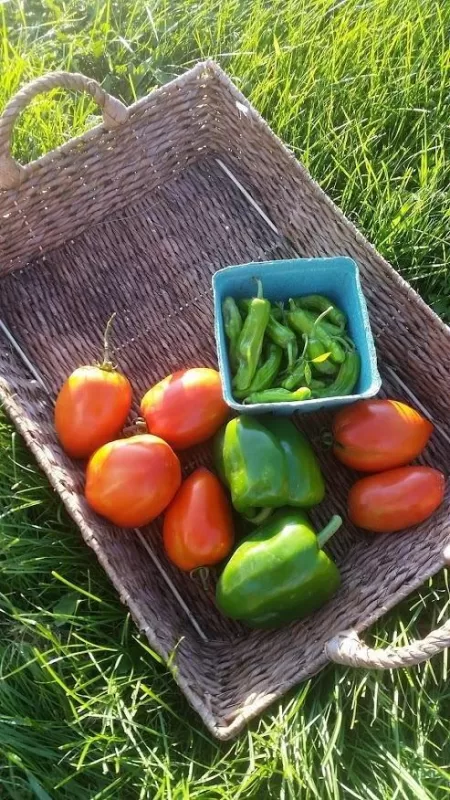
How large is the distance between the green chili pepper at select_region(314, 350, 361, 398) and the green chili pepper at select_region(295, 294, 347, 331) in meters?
0.11

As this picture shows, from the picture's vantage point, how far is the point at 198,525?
1.76 m

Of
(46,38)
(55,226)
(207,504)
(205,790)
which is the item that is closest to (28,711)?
(205,790)

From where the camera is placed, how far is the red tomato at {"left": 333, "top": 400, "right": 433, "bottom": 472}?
5.98ft

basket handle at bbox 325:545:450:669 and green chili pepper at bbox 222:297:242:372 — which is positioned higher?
green chili pepper at bbox 222:297:242:372

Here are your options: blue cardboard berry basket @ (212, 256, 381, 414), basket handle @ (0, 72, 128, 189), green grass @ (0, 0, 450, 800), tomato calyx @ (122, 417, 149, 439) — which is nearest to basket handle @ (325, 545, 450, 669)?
green grass @ (0, 0, 450, 800)

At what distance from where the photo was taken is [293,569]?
5.49 ft

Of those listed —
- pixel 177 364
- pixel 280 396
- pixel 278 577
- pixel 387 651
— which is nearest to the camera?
pixel 387 651

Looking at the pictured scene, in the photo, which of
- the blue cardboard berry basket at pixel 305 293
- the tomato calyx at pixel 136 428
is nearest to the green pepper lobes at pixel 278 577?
the blue cardboard berry basket at pixel 305 293

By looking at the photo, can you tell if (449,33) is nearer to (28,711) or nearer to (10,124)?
(10,124)

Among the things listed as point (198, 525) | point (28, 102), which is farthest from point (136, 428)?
point (28, 102)

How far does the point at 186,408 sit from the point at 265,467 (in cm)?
26

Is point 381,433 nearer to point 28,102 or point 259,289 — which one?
point 259,289

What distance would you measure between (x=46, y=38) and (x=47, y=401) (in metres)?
1.37

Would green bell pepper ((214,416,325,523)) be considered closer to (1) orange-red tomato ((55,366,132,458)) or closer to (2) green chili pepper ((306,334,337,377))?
(2) green chili pepper ((306,334,337,377))
